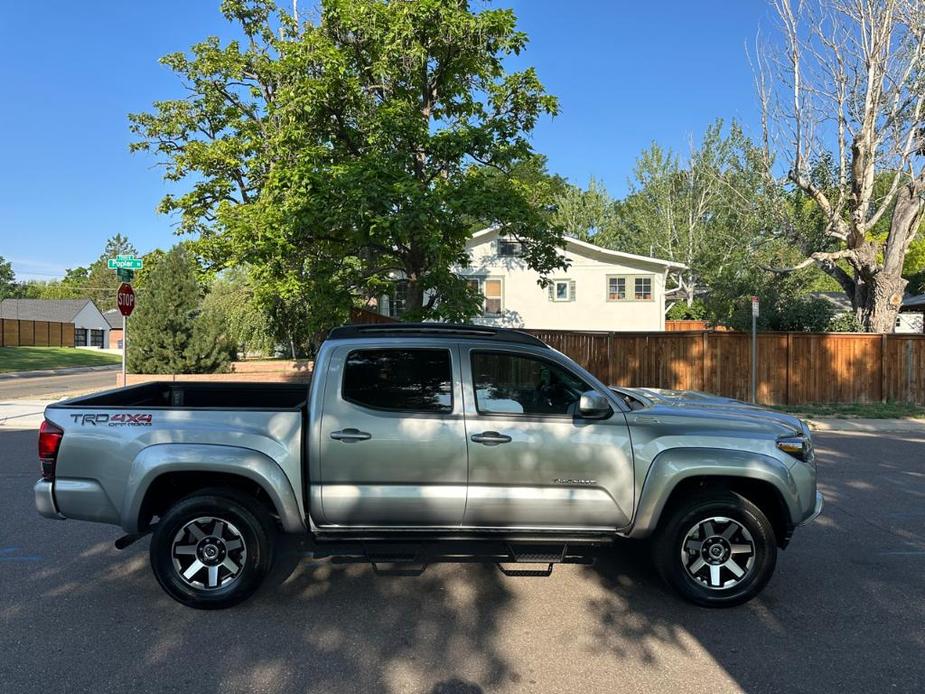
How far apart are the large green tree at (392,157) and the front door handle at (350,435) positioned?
8.34 metres

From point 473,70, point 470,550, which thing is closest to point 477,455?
point 470,550

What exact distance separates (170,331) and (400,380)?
17.7 meters

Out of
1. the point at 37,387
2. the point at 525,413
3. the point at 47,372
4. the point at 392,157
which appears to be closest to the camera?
the point at 525,413

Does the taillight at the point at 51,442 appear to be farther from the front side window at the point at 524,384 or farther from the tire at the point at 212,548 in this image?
the front side window at the point at 524,384

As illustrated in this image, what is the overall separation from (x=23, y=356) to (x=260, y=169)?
29410 millimetres

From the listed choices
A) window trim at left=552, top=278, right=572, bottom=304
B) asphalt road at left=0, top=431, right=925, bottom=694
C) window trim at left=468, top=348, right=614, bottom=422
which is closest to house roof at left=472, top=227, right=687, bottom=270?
window trim at left=552, top=278, right=572, bottom=304

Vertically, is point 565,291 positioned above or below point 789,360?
above

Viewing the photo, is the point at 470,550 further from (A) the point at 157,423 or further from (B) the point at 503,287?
(B) the point at 503,287

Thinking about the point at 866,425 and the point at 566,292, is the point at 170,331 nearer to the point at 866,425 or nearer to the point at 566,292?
the point at 566,292

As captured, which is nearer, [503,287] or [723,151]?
[503,287]

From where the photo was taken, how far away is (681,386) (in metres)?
17.5

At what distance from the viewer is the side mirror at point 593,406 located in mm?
3957

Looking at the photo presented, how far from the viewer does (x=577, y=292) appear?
27.2m

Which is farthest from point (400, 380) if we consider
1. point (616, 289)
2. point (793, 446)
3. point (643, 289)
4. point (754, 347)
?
point (643, 289)
